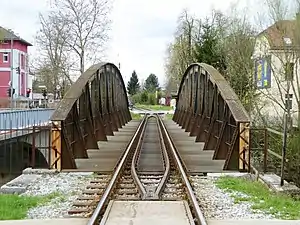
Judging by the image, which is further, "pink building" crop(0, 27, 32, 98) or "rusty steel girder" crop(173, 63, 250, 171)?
"pink building" crop(0, 27, 32, 98)

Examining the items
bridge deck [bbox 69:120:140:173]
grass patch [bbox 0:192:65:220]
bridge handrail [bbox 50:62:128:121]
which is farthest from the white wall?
grass patch [bbox 0:192:65:220]

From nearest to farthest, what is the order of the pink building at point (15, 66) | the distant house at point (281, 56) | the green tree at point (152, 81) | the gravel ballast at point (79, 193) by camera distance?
the gravel ballast at point (79, 193)
the distant house at point (281, 56)
the pink building at point (15, 66)
the green tree at point (152, 81)

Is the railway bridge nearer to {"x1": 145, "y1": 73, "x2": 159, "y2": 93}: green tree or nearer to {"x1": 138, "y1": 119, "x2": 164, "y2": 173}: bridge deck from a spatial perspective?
{"x1": 138, "y1": 119, "x2": 164, "y2": 173}: bridge deck

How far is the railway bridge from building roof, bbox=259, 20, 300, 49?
3689 mm

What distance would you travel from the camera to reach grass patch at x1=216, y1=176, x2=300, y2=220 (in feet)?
28.0

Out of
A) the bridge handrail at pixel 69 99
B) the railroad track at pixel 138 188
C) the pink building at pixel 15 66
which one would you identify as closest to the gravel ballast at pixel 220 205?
the railroad track at pixel 138 188

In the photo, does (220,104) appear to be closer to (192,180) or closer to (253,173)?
(253,173)

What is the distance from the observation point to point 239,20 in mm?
34188

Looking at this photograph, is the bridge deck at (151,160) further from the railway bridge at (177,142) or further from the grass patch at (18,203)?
the grass patch at (18,203)

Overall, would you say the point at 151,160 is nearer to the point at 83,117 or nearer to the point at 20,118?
the point at 83,117

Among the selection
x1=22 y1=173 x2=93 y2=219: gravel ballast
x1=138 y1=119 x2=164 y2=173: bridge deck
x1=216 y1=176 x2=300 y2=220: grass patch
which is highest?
x1=216 y1=176 x2=300 y2=220: grass patch

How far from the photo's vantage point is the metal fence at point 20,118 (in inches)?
1058

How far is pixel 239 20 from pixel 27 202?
27255mm

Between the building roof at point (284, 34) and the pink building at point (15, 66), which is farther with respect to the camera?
the pink building at point (15, 66)
